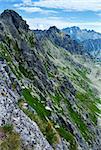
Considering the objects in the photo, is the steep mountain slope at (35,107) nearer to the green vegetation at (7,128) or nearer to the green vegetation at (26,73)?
the green vegetation at (26,73)

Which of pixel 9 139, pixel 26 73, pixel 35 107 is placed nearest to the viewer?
pixel 9 139

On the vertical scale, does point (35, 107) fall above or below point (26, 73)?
above

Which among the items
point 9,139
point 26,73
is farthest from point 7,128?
point 26,73

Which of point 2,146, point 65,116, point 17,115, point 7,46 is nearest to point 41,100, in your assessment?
point 65,116

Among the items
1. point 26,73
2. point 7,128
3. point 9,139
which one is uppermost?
point 7,128

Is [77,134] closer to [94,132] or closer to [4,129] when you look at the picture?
[94,132]

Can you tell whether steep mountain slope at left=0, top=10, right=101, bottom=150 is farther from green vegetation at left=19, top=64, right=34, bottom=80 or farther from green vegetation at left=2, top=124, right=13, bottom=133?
green vegetation at left=2, top=124, right=13, bottom=133

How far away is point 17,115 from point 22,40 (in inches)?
5202

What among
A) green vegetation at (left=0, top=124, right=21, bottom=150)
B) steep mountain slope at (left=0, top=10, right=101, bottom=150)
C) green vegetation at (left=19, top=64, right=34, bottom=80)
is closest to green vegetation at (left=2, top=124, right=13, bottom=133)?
green vegetation at (left=0, top=124, right=21, bottom=150)

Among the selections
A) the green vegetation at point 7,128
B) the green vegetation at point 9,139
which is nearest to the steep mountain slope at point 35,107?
the green vegetation at point 7,128

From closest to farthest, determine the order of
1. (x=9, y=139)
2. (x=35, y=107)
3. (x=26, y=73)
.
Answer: (x=9, y=139)
(x=35, y=107)
(x=26, y=73)

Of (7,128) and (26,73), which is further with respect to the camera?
(26,73)

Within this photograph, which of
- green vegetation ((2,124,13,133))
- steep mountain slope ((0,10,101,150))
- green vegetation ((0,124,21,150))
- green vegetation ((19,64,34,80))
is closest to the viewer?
green vegetation ((0,124,21,150))

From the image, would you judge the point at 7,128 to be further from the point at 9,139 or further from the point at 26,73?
the point at 26,73
